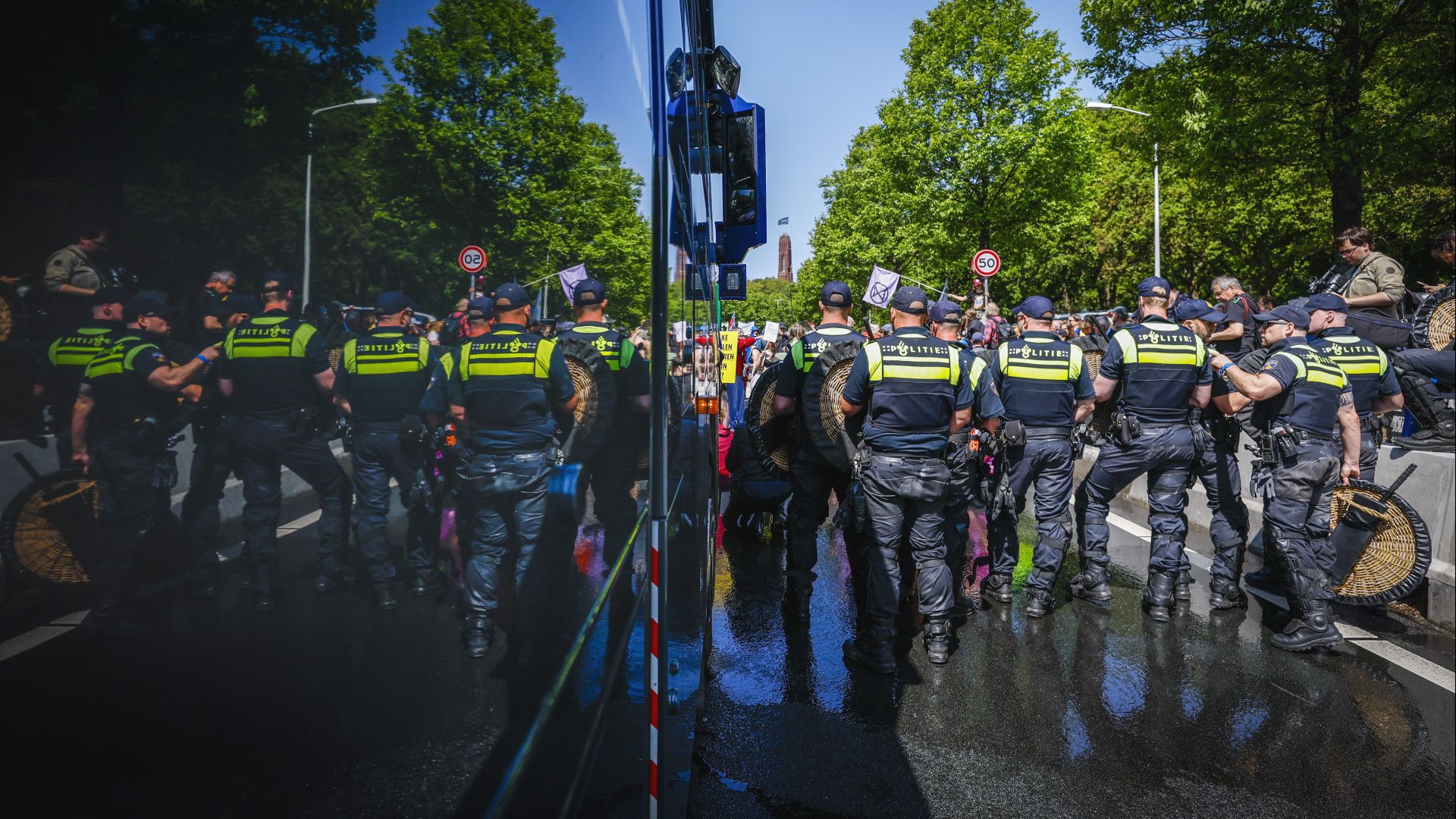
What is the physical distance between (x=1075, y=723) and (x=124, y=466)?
4444 millimetres

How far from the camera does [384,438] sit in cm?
85

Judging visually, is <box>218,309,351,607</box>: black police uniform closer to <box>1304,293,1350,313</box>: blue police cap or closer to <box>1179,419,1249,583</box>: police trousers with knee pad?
<box>1179,419,1249,583</box>: police trousers with knee pad

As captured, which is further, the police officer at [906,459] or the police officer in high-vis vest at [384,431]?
the police officer at [906,459]

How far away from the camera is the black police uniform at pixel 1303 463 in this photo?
532cm

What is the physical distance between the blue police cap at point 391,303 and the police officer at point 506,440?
0.12 meters

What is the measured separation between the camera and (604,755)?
1.57 metres

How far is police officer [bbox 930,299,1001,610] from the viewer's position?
5141 millimetres

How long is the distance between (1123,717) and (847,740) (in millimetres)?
1351

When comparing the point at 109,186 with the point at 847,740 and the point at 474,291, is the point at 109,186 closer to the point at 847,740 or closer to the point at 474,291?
the point at 474,291

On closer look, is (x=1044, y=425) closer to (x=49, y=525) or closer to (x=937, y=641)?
(x=937, y=641)

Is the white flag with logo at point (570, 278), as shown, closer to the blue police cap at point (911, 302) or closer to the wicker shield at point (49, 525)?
the wicker shield at point (49, 525)

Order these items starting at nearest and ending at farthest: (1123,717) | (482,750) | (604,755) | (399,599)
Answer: (399,599) < (482,750) < (604,755) < (1123,717)

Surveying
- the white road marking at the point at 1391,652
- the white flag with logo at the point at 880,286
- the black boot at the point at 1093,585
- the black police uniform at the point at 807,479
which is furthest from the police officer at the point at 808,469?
the white flag with logo at the point at 880,286

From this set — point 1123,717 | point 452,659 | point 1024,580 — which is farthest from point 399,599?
point 1024,580
